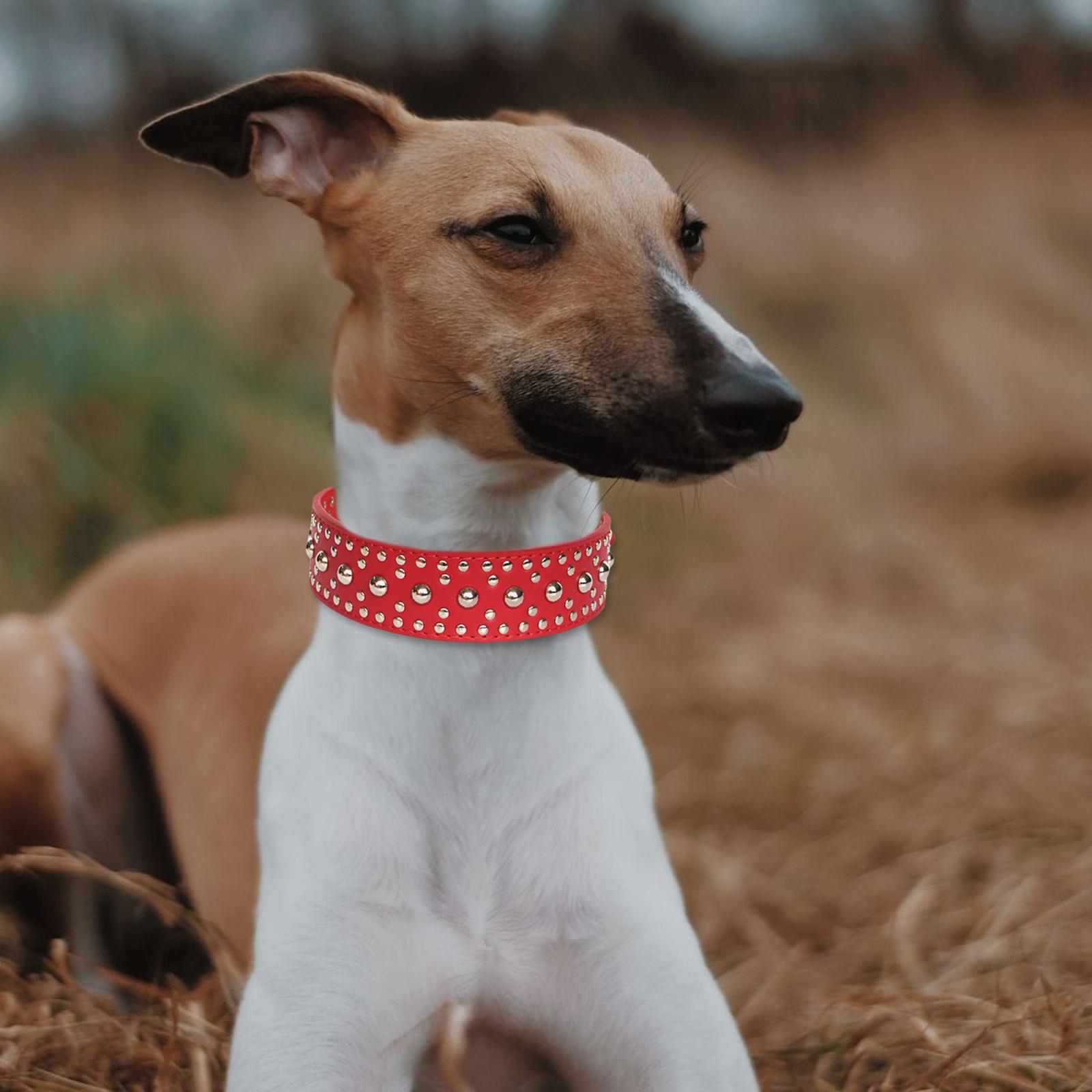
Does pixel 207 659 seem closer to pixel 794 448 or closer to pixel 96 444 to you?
pixel 96 444

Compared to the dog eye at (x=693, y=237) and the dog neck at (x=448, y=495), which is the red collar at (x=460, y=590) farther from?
the dog eye at (x=693, y=237)

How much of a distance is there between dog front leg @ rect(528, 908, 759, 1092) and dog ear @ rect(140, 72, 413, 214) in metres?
1.50

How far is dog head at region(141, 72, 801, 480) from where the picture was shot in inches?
83.0

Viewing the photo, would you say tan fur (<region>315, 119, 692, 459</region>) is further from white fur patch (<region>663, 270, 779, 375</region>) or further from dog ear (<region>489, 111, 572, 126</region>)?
dog ear (<region>489, 111, 572, 126</region>)

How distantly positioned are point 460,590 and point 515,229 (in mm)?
627

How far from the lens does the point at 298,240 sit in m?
10.3

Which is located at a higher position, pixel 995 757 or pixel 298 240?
pixel 298 240

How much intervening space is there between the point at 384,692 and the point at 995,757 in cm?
306

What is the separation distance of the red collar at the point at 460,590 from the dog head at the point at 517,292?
0.62 feet

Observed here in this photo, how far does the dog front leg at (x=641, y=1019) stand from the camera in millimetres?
2182

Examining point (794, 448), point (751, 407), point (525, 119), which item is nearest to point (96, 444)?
point (525, 119)

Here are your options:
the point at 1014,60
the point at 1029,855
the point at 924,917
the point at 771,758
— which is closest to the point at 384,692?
the point at 924,917

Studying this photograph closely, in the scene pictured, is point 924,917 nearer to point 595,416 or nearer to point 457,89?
point 595,416

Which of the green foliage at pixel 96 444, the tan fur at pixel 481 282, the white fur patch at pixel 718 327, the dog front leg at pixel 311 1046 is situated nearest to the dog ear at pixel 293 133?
the tan fur at pixel 481 282
